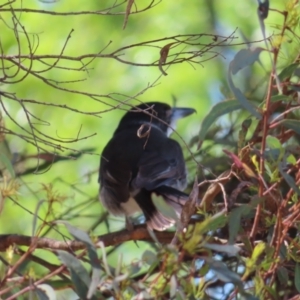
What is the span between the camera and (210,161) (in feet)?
15.6

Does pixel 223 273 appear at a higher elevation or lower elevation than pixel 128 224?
higher

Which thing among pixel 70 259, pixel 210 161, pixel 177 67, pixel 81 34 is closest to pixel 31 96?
pixel 81 34

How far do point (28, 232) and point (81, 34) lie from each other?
153 cm

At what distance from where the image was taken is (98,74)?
18.9ft

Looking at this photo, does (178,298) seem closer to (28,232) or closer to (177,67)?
(28,232)

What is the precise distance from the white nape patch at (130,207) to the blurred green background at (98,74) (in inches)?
7.1

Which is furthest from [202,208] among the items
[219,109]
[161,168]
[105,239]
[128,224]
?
[161,168]

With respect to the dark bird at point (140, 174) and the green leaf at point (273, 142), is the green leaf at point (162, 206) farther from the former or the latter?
the dark bird at point (140, 174)

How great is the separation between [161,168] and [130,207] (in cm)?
34

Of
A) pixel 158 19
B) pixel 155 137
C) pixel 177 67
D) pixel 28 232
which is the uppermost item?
pixel 158 19

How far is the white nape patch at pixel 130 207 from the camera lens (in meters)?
4.99

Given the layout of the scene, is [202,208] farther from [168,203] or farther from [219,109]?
[168,203]

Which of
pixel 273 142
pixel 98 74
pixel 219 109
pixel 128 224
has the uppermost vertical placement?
pixel 98 74

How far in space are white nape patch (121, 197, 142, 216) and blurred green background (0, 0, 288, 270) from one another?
179mm
